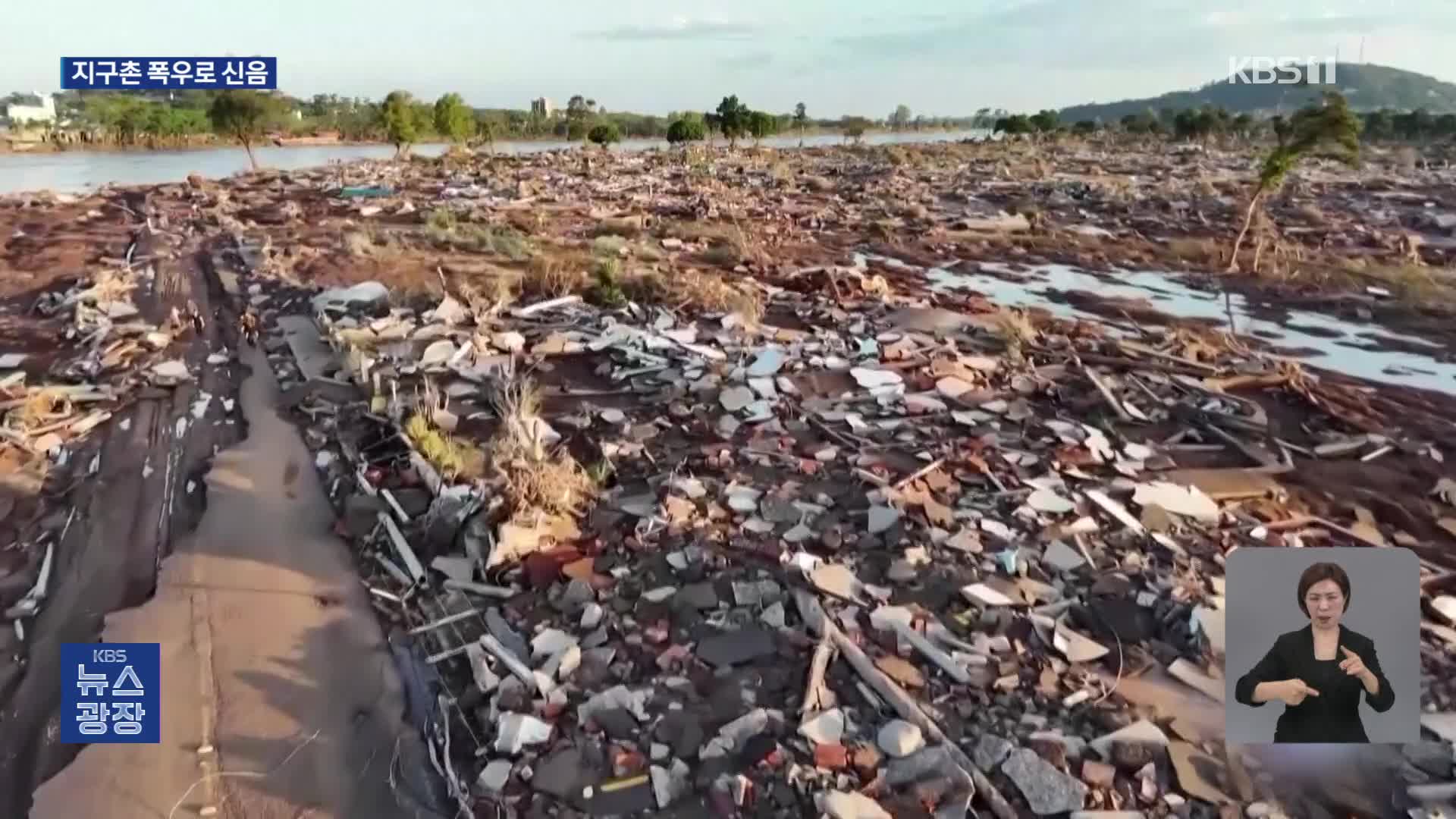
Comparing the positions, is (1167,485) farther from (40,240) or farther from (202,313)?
(40,240)

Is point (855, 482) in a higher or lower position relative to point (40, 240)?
lower

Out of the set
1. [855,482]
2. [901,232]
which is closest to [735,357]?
[855,482]

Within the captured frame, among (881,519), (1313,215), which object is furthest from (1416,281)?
(881,519)

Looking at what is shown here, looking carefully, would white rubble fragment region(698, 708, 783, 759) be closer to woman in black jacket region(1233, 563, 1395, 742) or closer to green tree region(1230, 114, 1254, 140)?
woman in black jacket region(1233, 563, 1395, 742)

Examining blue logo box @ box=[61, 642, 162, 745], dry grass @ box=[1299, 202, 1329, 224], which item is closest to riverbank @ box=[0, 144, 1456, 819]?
blue logo box @ box=[61, 642, 162, 745]

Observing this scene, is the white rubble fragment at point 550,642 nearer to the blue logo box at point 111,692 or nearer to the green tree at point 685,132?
the blue logo box at point 111,692

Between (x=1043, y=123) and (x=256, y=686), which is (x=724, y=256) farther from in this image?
(x=1043, y=123)

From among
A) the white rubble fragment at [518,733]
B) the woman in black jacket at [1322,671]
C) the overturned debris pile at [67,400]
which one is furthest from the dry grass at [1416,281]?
the overturned debris pile at [67,400]
